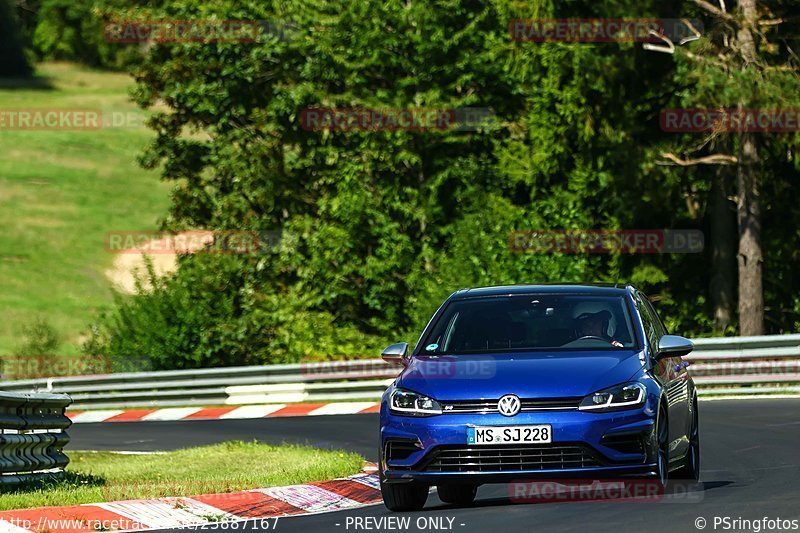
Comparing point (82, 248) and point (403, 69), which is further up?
point (403, 69)

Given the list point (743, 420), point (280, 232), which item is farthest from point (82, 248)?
point (743, 420)

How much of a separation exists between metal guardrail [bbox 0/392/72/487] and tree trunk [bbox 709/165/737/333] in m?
22.0

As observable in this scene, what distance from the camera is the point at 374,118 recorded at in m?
37.7

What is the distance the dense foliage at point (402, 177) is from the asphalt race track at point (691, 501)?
1313cm

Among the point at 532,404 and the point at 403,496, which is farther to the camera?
the point at 403,496

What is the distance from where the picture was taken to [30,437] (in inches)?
542

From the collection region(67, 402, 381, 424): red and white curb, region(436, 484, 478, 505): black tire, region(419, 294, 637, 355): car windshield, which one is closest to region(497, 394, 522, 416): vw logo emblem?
region(419, 294, 637, 355): car windshield

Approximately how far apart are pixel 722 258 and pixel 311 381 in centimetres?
1070

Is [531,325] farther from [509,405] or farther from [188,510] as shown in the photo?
[188,510]

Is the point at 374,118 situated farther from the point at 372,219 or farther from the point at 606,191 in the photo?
the point at 606,191

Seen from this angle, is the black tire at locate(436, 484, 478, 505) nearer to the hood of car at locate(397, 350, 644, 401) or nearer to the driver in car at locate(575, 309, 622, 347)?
the hood of car at locate(397, 350, 644, 401)

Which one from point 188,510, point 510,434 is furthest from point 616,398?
point 188,510

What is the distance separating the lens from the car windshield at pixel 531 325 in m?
11.6

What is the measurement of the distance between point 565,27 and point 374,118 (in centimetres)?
523
